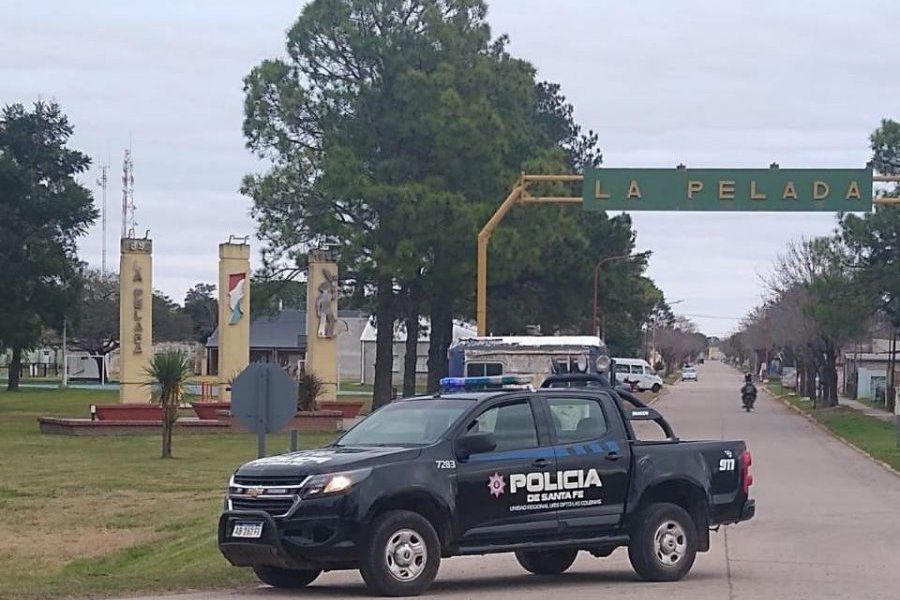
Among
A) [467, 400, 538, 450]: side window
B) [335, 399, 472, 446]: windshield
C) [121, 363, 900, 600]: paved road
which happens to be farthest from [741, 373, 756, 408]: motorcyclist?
[467, 400, 538, 450]: side window

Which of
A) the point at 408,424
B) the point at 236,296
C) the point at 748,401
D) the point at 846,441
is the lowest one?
the point at 846,441

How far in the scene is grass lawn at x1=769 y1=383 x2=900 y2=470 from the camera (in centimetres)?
3667

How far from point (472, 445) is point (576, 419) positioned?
4.55 ft

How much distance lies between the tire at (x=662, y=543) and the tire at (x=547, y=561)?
82cm

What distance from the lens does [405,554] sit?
12.9m

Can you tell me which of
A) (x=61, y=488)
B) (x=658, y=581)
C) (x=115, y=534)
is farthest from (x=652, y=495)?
(x=61, y=488)

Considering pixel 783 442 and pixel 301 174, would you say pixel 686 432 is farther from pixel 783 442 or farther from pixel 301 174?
pixel 301 174

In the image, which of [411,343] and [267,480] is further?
[411,343]

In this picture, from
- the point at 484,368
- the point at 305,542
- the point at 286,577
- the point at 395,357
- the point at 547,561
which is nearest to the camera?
the point at 305,542

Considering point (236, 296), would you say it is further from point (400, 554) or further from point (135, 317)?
point (400, 554)

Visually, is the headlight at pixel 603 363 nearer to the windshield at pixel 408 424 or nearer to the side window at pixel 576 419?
the side window at pixel 576 419

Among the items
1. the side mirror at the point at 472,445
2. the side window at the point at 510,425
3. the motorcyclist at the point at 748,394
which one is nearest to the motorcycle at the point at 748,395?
the motorcyclist at the point at 748,394

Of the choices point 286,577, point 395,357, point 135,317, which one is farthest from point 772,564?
point 395,357

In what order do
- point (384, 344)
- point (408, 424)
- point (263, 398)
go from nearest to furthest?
point (408, 424)
point (263, 398)
point (384, 344)
